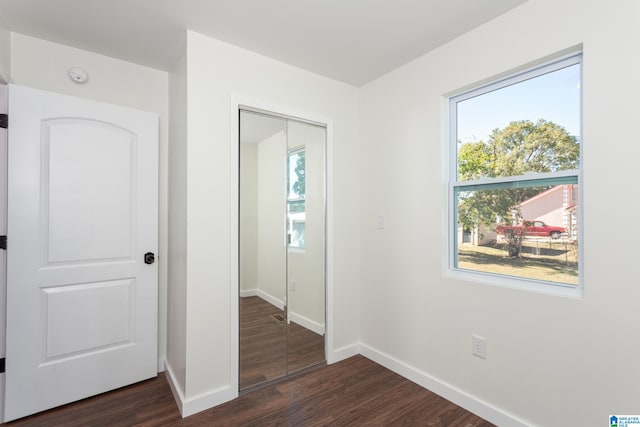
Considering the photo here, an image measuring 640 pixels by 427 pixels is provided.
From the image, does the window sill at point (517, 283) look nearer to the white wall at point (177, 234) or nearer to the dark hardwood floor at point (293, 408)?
the dark hardwood floor at point (293, 408)

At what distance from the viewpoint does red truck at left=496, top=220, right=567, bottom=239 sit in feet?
5.70

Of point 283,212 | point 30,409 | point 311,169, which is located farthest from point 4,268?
point 311,169

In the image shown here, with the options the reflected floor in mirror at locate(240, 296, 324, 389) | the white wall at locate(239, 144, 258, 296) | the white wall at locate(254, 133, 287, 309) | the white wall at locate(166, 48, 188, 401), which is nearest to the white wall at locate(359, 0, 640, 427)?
the reflected floor in mirror at locate(240, 296, 324, 389)

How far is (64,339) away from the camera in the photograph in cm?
205

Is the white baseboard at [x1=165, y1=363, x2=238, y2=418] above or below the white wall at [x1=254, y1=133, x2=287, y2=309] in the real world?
below

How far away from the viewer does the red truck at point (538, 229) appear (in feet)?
5.70

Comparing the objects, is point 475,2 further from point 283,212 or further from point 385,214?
→ point 283,212

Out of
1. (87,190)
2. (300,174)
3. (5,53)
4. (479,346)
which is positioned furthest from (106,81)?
(479,346)

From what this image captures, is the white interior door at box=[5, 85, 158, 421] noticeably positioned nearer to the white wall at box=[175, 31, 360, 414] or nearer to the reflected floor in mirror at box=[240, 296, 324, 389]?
the white wall at box=[175, 31, 360, 414]

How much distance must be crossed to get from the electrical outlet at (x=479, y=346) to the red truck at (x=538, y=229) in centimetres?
75

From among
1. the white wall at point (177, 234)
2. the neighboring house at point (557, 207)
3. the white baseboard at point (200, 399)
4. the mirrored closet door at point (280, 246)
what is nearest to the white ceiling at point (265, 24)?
the white wall at point (177, 234)

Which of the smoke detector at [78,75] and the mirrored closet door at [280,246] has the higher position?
the smoke detector at [78,75]

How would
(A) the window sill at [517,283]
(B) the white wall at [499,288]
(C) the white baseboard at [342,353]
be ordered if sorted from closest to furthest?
(B) the white wall at [499,288] < (A) the window sill at [517,283] < (C) the white baseboard at [342,353]

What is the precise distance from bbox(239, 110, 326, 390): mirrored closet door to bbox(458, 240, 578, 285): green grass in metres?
1.22
